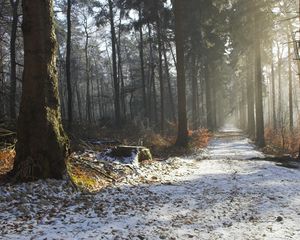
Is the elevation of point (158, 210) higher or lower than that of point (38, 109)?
lower

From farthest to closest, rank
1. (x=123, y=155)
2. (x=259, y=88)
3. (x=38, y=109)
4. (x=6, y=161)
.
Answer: (x=259, y=88), (x=123, y=155), (x=6, y=161), (x=38, y=109)

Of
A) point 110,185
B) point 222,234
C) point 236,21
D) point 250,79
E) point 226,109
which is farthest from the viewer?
point 226,109

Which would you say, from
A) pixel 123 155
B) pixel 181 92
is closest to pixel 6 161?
pixel 123 155

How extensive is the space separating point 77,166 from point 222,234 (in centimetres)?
492

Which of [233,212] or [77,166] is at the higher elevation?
[77,166]

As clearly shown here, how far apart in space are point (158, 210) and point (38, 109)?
337 cm

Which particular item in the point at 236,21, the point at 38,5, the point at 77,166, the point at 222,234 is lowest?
the point at 222,234

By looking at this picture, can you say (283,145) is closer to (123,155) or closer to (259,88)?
(259,88)

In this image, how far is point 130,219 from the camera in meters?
6.54

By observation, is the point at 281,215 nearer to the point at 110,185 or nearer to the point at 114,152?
the point at 110,185

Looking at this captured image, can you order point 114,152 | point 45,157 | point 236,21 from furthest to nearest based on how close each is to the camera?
1. point 236,21
2. point 114,152
3. point 45,157

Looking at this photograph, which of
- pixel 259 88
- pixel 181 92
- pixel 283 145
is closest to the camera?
pixel 181 92

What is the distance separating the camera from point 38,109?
26.9ft

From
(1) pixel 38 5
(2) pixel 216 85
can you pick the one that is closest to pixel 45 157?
(1) pixel 38 5
